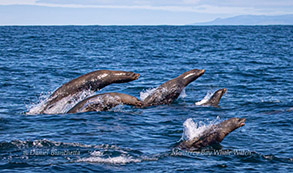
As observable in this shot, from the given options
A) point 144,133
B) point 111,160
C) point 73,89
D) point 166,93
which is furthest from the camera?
point 166,93

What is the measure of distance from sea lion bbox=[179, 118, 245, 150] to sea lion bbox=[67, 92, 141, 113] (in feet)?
15.9

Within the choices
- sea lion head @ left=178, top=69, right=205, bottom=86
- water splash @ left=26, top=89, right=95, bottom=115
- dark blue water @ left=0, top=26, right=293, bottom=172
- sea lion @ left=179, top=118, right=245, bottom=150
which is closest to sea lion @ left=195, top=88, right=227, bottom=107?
dark blue water @ left=0, top=26, right=293, bottom=172

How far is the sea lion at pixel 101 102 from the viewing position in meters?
16.0

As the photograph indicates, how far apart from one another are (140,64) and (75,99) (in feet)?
70.5

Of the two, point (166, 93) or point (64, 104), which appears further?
point (166, 93)

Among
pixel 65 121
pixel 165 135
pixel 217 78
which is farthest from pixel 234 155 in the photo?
pixel 217 78

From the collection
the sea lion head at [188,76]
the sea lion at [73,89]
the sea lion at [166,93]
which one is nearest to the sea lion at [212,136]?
the sea lion at [73,89]

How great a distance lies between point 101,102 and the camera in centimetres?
1622

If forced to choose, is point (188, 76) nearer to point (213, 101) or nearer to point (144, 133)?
point (213, 101)

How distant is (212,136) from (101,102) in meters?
5.62

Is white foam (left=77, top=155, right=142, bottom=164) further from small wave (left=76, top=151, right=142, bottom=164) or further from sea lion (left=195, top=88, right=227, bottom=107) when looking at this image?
sea lion (left=195, top=88, right=227, bottom=107)

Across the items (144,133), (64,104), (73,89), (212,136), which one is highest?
(73,89)

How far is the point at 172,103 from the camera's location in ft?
61.6

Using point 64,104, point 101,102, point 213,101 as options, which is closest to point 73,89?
point 64,104
